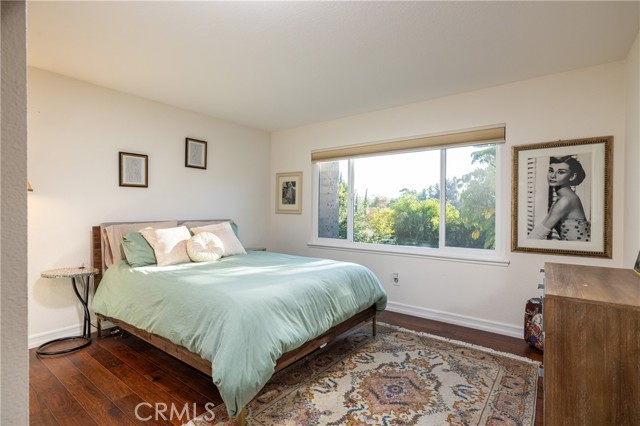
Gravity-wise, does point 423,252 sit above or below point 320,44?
below

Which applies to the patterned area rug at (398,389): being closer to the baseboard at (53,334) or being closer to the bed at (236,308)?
the bed at (236,308)

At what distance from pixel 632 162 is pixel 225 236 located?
3689 millimetres

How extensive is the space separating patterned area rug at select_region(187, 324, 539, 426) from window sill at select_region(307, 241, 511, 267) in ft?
2.90

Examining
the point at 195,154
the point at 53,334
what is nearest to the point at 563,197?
the point at 195,154

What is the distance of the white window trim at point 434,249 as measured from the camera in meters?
3.13

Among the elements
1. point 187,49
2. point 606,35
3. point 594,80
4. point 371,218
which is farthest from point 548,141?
point 187,49

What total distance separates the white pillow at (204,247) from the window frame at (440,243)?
159 centimetres

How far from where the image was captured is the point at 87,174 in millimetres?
3061

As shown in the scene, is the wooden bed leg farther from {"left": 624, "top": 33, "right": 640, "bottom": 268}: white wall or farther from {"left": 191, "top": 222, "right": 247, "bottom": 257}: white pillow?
{"left": 624, "top": 33, "right": 640, "bottom": 268}: white wall

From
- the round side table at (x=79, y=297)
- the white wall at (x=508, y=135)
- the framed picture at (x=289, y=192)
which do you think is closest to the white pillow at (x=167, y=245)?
the round side table at (x=79, y=297)

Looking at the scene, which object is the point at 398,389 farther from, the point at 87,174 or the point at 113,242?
the point at 87,174

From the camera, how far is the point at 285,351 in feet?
6.21

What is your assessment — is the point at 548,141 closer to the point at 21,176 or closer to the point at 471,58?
the point at 471,58

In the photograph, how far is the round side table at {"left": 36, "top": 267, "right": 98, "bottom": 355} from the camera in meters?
2.62
